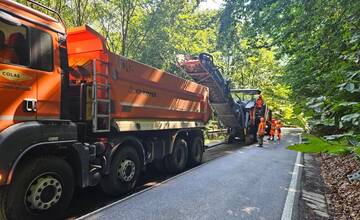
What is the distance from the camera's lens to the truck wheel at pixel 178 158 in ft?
26.3

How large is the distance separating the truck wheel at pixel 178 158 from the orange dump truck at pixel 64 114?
1.74ft

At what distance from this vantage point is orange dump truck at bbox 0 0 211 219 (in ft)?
13.0

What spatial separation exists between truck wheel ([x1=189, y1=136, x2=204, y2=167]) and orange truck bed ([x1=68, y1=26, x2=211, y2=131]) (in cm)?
101

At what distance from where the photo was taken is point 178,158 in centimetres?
838

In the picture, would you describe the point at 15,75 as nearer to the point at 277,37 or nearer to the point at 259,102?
the point at 277,37

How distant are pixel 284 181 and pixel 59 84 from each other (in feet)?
→ 17.5

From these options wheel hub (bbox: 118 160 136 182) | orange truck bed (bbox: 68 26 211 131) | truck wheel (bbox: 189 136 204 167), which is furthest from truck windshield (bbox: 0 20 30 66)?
truck wheel (bbox: 189 136 204 167)

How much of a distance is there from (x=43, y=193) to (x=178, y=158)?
4500mm

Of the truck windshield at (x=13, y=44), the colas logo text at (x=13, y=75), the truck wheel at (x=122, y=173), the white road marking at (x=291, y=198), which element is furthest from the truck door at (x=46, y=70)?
the white road marking at (x=291, y=198)

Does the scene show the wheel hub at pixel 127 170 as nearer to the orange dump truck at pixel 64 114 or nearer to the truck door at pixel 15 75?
the orange dump truck at pixel 64 114

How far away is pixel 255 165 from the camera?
363 inches

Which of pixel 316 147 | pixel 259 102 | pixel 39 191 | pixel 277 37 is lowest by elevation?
pixel 39 191

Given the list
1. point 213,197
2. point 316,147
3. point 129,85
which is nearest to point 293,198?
point 213,197

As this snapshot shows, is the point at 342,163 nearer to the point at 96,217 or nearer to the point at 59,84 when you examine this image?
the point at 96,217
